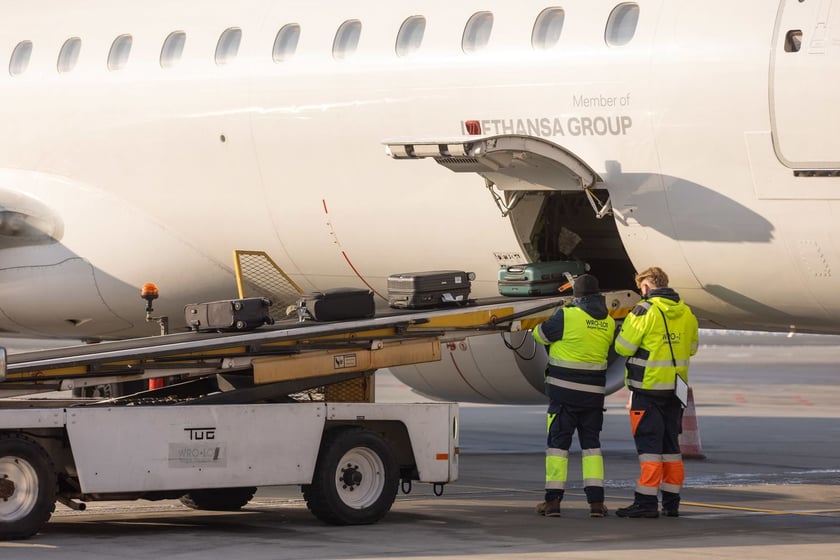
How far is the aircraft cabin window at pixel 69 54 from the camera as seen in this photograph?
16.8 m

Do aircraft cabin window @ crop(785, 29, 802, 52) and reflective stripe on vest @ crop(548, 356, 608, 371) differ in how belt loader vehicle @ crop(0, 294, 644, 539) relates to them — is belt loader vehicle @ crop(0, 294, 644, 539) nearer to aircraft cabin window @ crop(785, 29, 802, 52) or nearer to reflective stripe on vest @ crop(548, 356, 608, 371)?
reflective stripe on vest @ crop(548, 356, 608, 371)

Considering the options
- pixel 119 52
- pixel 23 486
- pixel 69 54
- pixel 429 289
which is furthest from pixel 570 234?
pixel 69 54

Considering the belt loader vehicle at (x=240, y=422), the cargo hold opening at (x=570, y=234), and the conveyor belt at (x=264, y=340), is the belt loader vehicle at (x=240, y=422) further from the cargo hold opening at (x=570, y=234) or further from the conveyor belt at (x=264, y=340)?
the cargo hold opening at (x=570, y=234)

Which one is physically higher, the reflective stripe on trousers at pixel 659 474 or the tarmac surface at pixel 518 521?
the reflective stripe on trousers at pixel 659 474

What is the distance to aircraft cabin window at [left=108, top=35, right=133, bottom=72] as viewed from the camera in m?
16.3

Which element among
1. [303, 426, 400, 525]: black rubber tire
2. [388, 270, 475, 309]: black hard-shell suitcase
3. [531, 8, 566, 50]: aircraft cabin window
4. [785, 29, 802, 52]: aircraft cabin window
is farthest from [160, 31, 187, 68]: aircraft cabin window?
[785, 29, 802, 52]: aircraft cabin window

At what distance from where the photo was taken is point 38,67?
1711 centimetres

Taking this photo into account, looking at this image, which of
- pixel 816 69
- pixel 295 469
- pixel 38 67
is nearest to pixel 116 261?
pixel 38 67

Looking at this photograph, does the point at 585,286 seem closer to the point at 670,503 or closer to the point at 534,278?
the point at 534,278

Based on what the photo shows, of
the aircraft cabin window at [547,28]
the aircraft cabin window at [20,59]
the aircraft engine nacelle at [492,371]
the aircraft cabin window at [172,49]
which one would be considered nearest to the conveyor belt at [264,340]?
the aircraft cabin window at [547,28]

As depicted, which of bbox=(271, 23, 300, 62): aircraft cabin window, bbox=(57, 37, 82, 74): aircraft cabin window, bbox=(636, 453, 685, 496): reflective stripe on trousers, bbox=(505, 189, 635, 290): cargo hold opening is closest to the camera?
bbox=(636, 453, 685, 496): reflective stripe on trousers

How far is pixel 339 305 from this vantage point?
12.7 metres

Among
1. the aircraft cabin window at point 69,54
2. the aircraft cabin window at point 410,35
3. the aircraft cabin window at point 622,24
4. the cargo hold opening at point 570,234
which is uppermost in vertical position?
the aircraft cabin window at point 69,54

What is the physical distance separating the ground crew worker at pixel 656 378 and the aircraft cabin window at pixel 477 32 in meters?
2.56
